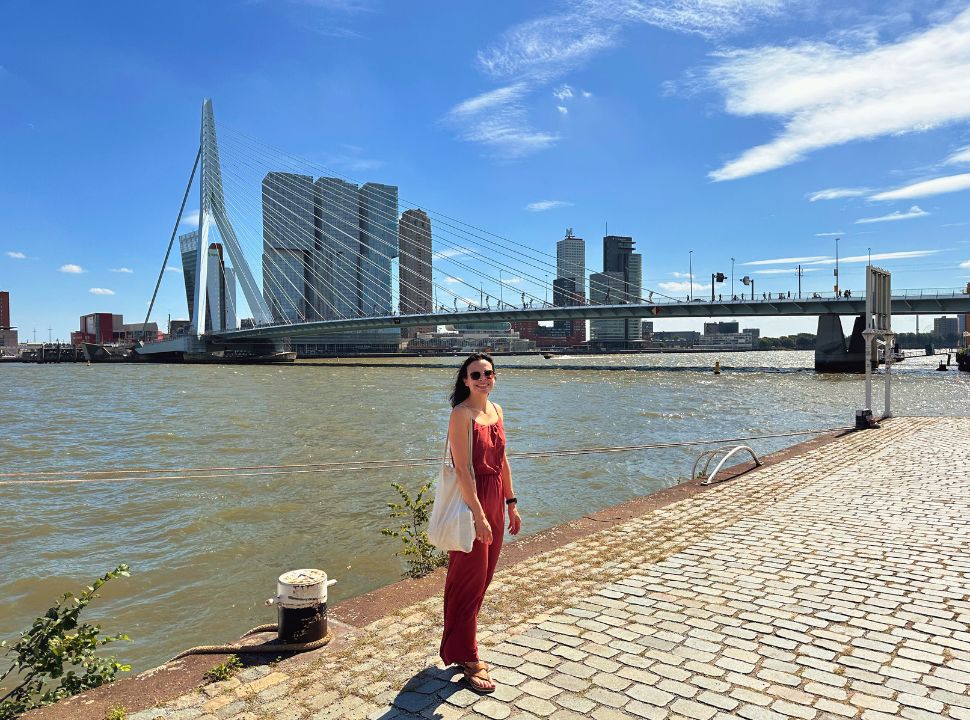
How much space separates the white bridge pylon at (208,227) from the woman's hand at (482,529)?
57.8 meters

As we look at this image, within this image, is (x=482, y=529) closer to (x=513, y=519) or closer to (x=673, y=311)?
(x=513, y=519)

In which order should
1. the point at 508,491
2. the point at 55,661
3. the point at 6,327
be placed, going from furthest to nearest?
the point at 6,327, the point at 508,491, the point at 55,661

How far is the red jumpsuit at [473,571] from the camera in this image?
11.4 ft

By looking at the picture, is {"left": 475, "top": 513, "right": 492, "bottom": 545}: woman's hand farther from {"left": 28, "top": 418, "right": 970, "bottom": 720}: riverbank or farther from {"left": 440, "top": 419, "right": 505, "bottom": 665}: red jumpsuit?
{"left": 28, "top": 418, "right": 970, "bottom": 720}: riverbank

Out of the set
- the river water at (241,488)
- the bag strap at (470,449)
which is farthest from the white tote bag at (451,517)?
the river water at (241,488)

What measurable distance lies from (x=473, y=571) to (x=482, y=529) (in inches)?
10.4

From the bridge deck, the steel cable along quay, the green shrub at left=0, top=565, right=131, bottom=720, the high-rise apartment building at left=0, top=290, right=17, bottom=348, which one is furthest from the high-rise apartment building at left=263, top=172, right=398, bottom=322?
the high-rise apartment building at left=0, top=290, right=17, bottom=348

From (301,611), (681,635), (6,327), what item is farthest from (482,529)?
(6,327)

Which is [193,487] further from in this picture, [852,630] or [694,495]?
[852,630]

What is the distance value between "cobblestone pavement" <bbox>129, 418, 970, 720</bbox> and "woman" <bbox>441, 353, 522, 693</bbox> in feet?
0.52

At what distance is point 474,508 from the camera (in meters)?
3.38

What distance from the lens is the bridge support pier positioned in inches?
2367

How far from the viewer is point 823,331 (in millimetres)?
61312

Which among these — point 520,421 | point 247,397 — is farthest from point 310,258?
point 520,421
